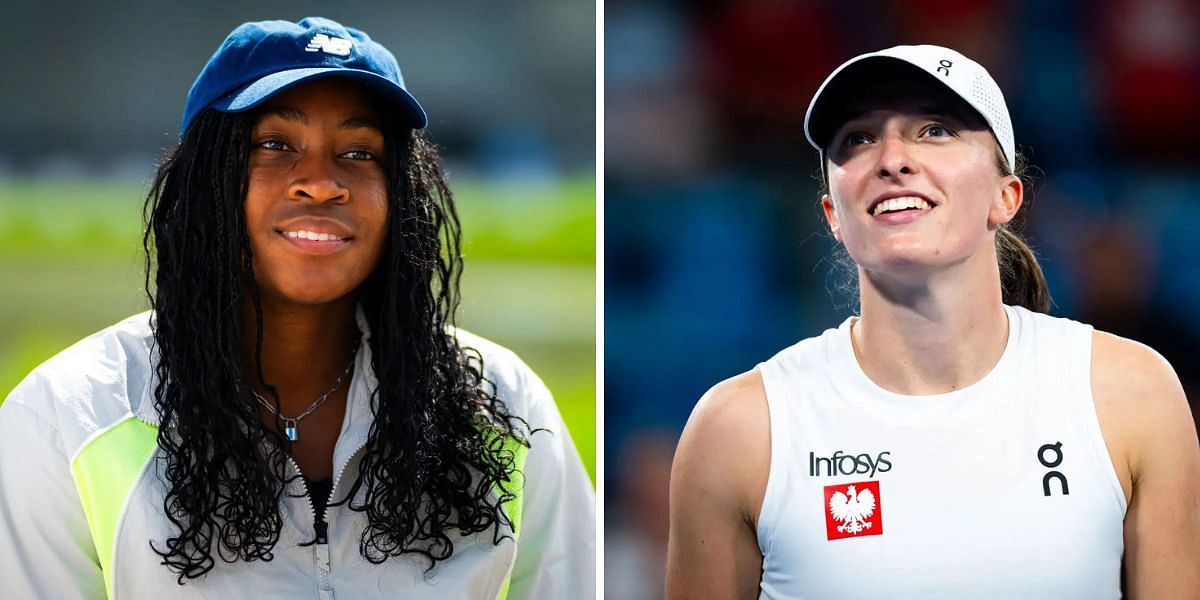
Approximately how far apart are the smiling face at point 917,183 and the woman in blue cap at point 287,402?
70 cm

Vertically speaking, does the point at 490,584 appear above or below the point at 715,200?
below

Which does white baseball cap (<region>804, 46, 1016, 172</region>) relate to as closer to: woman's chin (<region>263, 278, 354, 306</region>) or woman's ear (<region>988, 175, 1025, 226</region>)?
woman's ear (<region>988, 175, 1025, 226</region>)

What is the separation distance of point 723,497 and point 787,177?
1669mm

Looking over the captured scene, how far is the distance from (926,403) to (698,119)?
176 centimetres

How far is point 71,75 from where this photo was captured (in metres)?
6.12

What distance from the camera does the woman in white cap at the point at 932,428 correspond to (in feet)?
6.73

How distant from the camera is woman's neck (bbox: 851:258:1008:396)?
220cm

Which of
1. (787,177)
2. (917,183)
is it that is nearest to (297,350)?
(917,183)

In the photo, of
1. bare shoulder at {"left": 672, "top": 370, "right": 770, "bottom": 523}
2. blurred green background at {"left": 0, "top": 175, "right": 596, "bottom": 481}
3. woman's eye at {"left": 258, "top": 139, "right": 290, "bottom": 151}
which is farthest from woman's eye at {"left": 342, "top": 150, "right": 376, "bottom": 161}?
blurred green background at {"left": 0, "top": 175, "right": 596, "bottom": 481}

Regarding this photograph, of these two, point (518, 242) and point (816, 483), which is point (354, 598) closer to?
point (816, 483)

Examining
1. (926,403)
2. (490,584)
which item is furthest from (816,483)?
(490,584)

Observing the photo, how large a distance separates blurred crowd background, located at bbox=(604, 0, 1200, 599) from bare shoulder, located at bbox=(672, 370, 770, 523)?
3.53ft

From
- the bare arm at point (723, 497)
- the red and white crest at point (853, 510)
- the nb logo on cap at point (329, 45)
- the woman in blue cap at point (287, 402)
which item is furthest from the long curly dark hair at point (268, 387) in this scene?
the red and white crest at point (853, 510)

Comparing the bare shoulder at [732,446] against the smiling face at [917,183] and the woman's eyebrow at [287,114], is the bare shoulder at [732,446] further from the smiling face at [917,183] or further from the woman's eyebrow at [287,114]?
the woman's eyebrow at [287,114]
